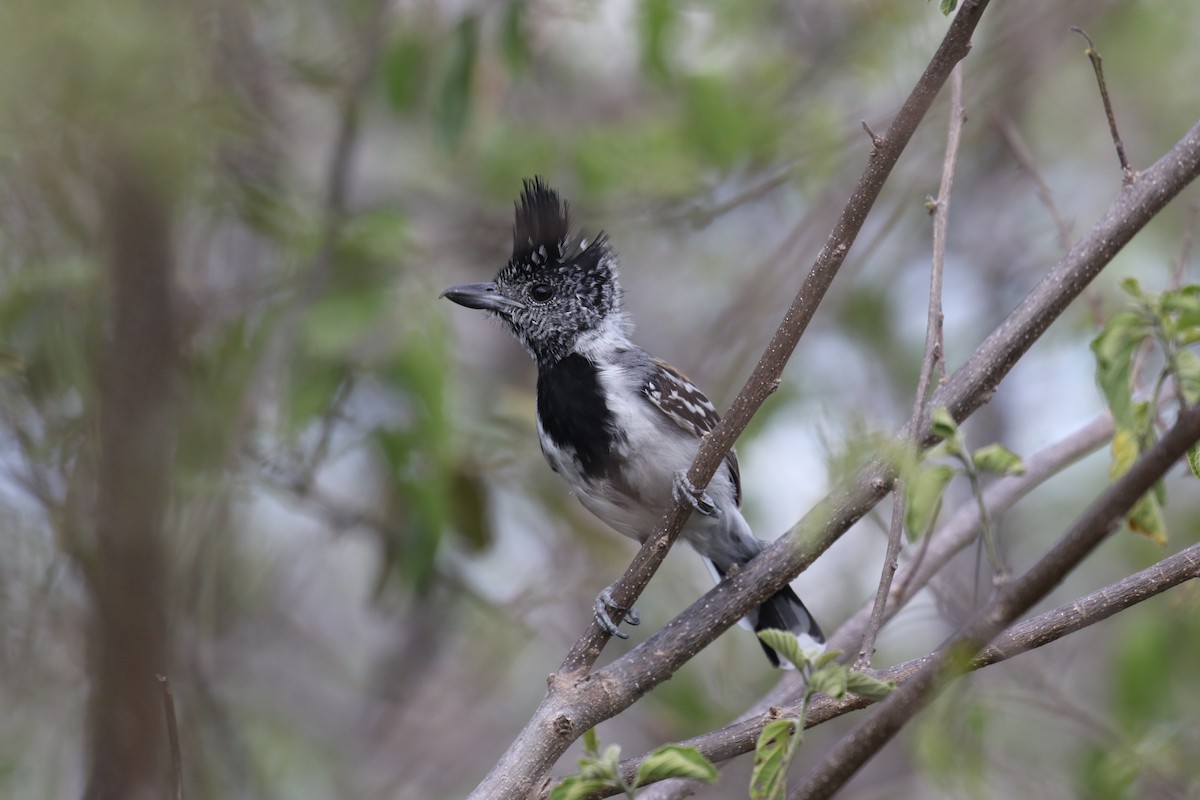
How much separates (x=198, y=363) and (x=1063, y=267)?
8.43 feet

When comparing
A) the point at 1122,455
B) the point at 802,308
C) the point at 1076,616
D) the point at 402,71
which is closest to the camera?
the point at 1076,616

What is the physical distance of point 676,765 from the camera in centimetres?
162

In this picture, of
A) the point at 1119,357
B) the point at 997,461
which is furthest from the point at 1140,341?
the point at 997,461

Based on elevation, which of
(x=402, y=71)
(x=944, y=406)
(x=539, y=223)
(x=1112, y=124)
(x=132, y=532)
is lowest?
(x=944, y=406)

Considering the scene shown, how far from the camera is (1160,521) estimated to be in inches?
83.3

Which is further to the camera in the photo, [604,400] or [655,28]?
[655,28]

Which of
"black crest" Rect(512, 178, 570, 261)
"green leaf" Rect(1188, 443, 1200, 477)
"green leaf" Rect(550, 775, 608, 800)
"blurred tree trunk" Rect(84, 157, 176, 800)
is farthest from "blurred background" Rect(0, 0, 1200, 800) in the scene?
→ "green leaf" Rect(550, 775, 608, 800)

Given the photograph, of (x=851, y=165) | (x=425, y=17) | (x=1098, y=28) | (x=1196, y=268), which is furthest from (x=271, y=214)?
(x=1196, y=268)

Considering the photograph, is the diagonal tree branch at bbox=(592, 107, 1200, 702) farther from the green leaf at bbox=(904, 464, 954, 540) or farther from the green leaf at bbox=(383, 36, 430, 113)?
the green leaf at bbox=(383, 36, 430, 113)

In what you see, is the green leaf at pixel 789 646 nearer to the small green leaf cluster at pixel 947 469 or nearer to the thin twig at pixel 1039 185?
the small green leaf cluster at pixel 947 469

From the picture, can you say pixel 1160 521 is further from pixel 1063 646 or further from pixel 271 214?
pixel 1063 646

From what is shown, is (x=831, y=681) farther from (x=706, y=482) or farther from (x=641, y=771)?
(x=706, y=482)

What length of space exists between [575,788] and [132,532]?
1.20 metres

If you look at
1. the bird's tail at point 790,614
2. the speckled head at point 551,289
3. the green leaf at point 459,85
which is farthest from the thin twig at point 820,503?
the green leaf at point 459,85
